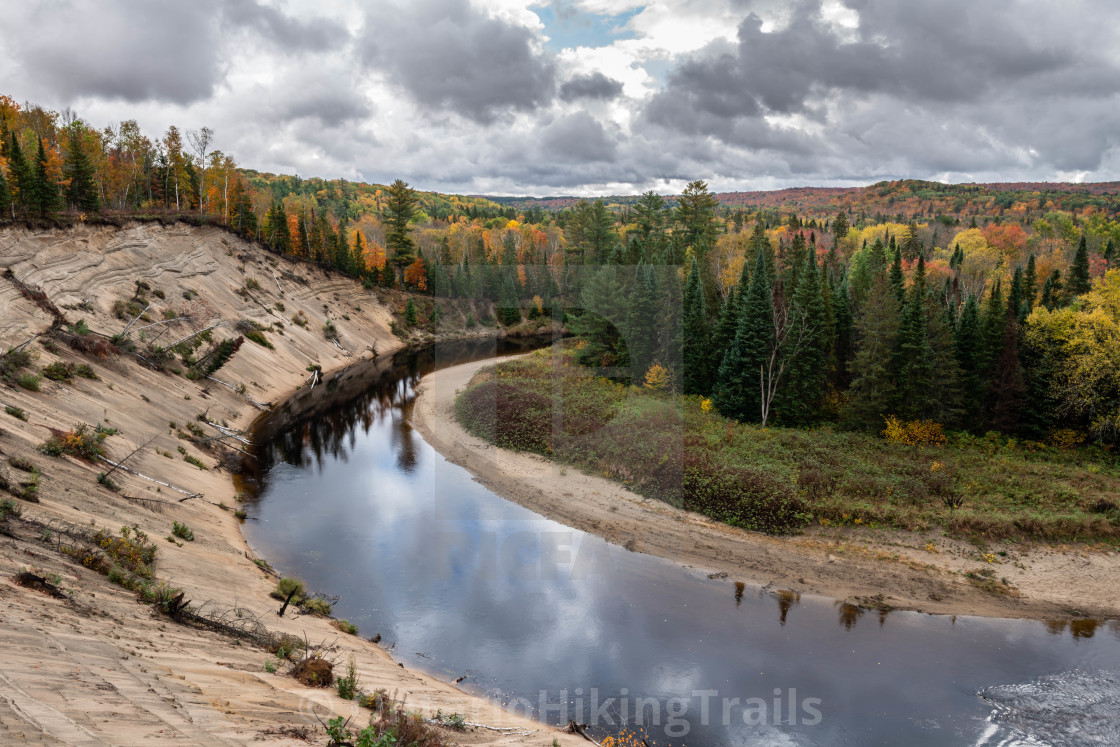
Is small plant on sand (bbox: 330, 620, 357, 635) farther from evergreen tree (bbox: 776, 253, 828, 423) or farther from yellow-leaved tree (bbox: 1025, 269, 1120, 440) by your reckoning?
yellow-leaved tree (bbox: 1025, 269, 1120, 440)

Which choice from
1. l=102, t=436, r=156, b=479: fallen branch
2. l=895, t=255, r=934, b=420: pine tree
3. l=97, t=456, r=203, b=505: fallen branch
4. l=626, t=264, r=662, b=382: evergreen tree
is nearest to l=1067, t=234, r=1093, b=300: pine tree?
l=895, t=255, r=934, b=420: pine tree

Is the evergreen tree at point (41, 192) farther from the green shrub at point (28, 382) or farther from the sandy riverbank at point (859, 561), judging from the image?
the sandy riverbank at point (859, 561)

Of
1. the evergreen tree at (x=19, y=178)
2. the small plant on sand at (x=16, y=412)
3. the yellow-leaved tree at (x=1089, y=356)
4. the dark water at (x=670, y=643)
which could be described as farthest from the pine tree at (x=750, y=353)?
the evergreen tree at (x=19, y=178)

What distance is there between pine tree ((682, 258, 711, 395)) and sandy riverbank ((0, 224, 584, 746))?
98.9 feet

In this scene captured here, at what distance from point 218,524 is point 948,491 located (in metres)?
29.9

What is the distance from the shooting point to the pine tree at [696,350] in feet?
145

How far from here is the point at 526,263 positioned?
316 feet

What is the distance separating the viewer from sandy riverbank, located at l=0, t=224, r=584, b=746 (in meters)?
8.91

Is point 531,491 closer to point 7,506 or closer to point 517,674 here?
point 517,674

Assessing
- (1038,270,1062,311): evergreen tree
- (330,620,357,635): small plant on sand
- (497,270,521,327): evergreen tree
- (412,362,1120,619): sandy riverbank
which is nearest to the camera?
(330,620,357,635): small plant on sand

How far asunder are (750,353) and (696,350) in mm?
6384

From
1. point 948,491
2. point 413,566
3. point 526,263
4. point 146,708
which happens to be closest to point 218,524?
point 413,566

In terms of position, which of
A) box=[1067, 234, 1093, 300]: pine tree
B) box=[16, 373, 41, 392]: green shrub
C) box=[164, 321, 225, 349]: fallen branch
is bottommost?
box=[16, 373, 41, 392]: green shrub

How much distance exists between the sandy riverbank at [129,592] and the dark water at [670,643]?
6.41ft
